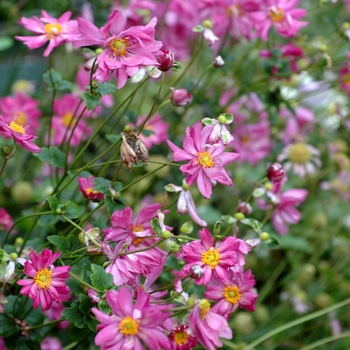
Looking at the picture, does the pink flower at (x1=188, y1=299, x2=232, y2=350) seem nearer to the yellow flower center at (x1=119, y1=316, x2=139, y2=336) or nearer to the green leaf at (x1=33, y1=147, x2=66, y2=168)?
the yellow flower center at (x1=119, y1=316, x2=139, y2=336)

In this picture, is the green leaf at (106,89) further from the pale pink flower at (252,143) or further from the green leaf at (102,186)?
the pale pink flower at (252,143)

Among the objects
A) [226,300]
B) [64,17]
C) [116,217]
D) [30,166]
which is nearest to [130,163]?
[116,217]

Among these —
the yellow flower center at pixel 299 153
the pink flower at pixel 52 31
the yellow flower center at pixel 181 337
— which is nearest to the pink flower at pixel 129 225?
the yellow flower center at pixel 181 337

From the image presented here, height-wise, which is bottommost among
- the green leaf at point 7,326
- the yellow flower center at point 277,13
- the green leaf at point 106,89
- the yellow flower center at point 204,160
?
the green leaf at point 7,326

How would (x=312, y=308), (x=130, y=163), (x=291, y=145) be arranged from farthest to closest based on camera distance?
(x=312, y=308), (x=291, y=145), (x=130, y=163)

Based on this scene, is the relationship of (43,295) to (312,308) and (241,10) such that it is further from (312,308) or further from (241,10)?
(312,308)

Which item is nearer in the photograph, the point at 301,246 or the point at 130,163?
the point at 130,163

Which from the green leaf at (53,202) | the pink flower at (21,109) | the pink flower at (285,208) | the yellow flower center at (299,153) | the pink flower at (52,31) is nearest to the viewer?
the green leaf at (53,202)
